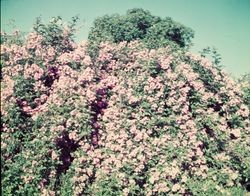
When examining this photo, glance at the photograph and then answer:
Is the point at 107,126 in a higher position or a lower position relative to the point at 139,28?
lower

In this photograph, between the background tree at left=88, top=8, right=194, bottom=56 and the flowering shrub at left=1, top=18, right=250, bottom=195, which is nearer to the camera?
the flowering shrub at left=1, top=18, right=250, bottom=195

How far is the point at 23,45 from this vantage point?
13.3 metres

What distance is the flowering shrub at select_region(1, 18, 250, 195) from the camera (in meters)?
11.4

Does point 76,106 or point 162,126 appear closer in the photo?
point 76,106

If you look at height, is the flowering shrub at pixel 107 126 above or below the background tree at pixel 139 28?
below

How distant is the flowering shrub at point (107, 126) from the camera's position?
1137 cm

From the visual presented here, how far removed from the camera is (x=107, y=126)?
12266mm

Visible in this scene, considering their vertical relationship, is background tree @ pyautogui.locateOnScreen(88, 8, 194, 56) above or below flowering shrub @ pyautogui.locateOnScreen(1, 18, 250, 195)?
above

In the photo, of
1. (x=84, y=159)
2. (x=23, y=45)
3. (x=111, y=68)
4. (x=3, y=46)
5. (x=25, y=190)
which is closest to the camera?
(x=25, y=190)

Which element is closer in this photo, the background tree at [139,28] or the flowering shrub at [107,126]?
the flowering shrub at [107,126]

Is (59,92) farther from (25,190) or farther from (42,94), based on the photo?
(25,190)

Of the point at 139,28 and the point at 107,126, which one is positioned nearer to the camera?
the point at 107,126

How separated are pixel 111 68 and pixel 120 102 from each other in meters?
2.31

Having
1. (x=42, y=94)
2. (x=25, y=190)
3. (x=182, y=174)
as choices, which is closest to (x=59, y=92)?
(x=42, y=94)
